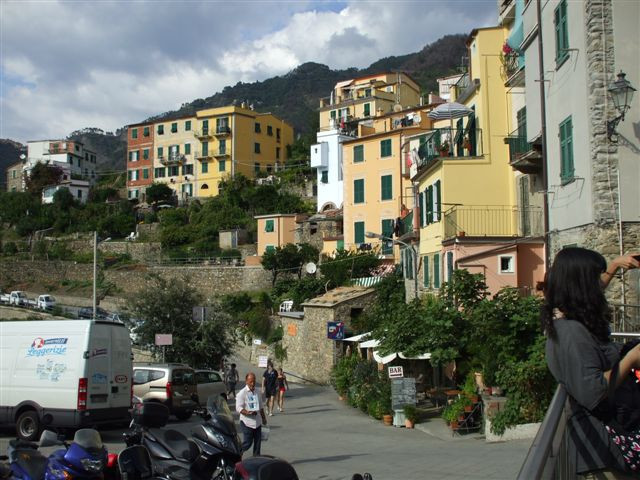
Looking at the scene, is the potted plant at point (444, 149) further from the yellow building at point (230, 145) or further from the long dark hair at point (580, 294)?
the yellow building at point (230, 145)

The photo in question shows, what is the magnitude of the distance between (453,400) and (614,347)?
46.4 ft

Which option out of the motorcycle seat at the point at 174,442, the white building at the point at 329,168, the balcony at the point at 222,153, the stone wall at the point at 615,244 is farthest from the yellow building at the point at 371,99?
the motorcycle seat at the point at 174,442

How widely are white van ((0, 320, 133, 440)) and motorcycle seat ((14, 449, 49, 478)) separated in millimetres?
7826

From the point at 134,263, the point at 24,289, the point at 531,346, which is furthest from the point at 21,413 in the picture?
the point at 24,289

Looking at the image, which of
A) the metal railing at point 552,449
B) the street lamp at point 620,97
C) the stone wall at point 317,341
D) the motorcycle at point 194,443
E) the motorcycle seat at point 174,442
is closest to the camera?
the metal railing at point 552,449

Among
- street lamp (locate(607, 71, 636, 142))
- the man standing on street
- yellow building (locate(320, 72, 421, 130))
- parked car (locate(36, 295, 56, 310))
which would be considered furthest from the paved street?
yellow building (locate(320, 72, 421, 130))

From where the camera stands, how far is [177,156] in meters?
83.4

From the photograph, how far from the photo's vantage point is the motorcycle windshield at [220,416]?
816 centimetres

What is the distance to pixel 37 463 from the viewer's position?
794cm

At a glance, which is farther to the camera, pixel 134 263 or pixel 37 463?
pixel 134 263

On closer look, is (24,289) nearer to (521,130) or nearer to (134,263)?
(134,263)

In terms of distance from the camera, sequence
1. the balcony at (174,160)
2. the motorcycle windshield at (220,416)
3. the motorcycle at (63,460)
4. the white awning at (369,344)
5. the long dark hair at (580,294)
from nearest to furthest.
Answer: the long dark hair at (580,294) < the motorcycle at (63,460) < the motorcycle windshield at (220,416) < the white awning at (369,344) < the balcony at (174,160)

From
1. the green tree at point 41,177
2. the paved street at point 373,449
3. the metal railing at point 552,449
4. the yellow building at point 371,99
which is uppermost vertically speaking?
the yellow building at point 371,99

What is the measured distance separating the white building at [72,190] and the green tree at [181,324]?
65.1 metres
